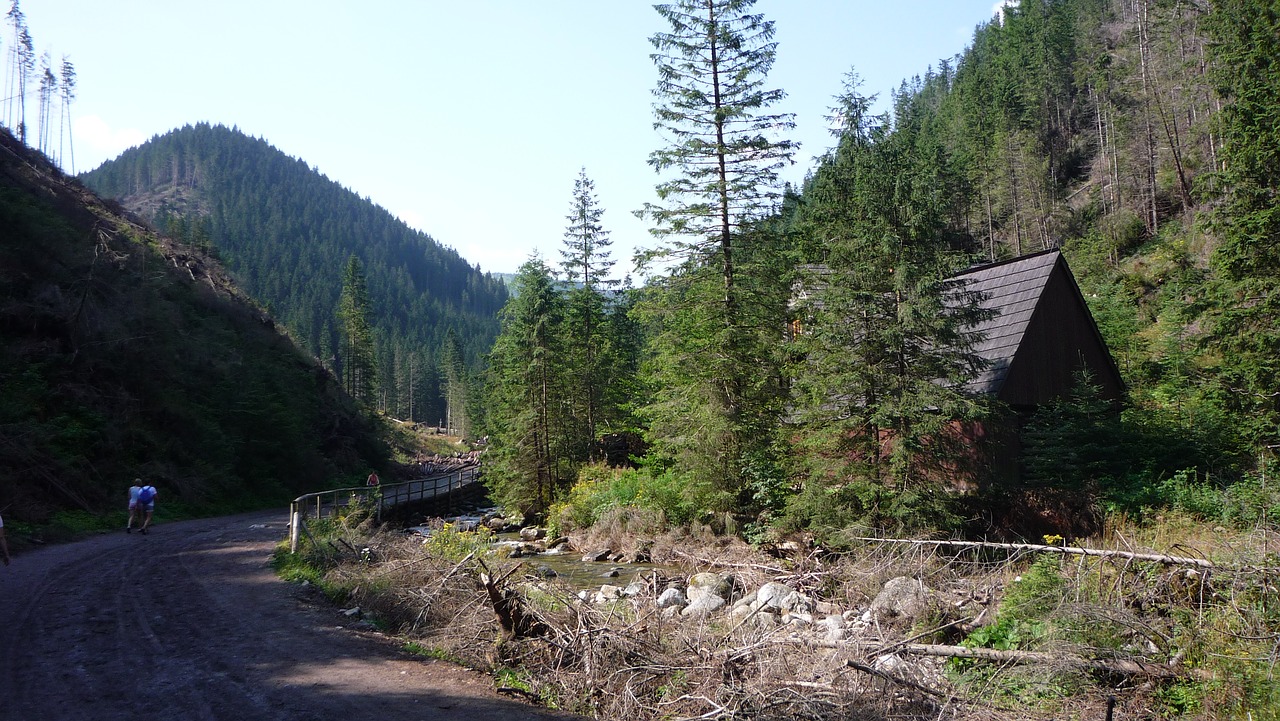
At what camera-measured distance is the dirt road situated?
6918 millimetres

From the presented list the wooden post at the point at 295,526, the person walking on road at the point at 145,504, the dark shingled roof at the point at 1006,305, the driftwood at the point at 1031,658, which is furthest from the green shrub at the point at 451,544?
the dark shingled roof at the point at 1006,305

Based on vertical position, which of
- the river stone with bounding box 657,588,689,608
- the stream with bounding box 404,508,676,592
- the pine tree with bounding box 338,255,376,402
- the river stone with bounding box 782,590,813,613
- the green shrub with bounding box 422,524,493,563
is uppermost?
the pine tree with bounding box 338,255,376,402

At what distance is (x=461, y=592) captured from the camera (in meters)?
10.1

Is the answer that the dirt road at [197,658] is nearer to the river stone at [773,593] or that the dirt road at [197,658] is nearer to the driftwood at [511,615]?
the driftwood at [511,615]

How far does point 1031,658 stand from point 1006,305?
1416 centimetres

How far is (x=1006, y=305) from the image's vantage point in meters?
19.5

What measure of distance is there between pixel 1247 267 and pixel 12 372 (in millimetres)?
35832

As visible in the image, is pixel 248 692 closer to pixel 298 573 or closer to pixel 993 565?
pixel 298 573

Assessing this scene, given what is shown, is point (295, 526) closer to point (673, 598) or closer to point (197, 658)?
point (197, 658)

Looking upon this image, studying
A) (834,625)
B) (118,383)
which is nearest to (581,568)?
(834,625)

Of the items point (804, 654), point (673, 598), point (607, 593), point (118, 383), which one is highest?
point (118, 383)

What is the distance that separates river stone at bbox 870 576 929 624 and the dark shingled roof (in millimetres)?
7849

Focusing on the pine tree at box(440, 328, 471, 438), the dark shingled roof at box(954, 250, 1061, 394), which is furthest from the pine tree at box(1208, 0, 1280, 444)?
the pine tree at box(440, 328, 471, 438)

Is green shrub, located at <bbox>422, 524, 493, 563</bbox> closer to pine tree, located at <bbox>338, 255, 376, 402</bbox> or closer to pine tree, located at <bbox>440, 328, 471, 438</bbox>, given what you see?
pine tree, located at <bbox>338, 255, 376, 402</bbox>
